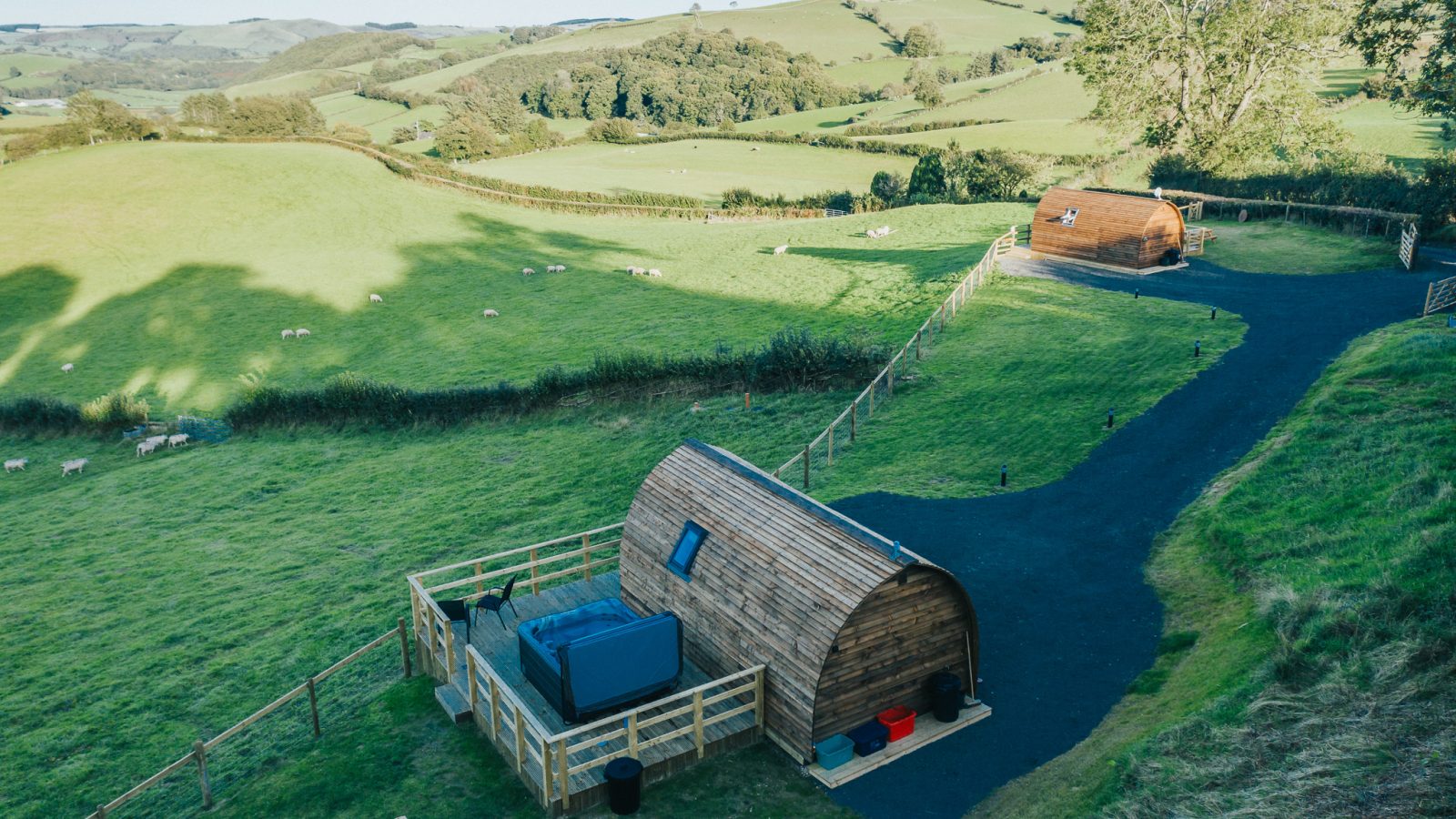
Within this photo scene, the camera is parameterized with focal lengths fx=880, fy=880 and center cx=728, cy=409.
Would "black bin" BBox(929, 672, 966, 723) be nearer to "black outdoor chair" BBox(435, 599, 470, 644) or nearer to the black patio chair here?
the black patio chair

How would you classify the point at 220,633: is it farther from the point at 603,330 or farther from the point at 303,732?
the point at 603,330

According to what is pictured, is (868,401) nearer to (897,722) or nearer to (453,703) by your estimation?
(897,722)

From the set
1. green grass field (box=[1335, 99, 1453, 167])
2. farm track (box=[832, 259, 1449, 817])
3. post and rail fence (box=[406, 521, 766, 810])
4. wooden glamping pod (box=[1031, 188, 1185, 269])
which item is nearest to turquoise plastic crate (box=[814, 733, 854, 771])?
farm track (box=[832, 259, 1449, 817])

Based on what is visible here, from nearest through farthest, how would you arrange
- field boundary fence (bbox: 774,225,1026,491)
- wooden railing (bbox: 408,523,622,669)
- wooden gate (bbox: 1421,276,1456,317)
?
wooden railing (bbox: 408,523,622,669) < field boundary fence (bbox: 774,225,1026,491) < wooden gate (bbox: 1421,276,1456,317)

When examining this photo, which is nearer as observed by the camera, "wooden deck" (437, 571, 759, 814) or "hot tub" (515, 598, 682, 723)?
"wooden deck" (437, 571, 759, 814)

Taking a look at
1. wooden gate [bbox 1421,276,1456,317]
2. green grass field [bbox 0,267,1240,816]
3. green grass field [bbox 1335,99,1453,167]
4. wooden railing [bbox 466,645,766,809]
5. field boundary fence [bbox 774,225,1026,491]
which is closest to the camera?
wooden railing [bbox 466,645,766,809]

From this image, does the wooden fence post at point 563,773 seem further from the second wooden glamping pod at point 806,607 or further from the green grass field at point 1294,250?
the green grass field at point 1294,250

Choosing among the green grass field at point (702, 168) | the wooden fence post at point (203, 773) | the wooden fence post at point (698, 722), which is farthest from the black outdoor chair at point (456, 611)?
the green grass field at point (702, 168)
